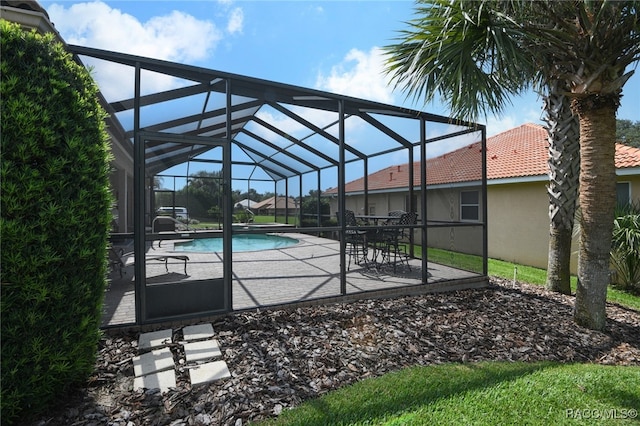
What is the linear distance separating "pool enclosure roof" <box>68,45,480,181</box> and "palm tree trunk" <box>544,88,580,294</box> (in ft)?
5.50

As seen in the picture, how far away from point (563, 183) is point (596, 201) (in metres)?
2.03

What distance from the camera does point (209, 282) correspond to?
4.32 meters

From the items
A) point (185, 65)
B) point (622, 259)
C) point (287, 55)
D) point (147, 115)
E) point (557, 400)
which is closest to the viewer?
point (557, 400)

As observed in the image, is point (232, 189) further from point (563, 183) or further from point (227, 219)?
point (563, 183)

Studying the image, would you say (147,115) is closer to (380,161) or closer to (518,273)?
(380,161)

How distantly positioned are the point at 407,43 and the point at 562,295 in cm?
553

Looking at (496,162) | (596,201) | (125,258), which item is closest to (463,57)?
(596,201)

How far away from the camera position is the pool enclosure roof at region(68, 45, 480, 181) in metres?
4.05

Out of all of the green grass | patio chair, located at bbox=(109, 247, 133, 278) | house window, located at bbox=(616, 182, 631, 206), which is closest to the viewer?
the green grass

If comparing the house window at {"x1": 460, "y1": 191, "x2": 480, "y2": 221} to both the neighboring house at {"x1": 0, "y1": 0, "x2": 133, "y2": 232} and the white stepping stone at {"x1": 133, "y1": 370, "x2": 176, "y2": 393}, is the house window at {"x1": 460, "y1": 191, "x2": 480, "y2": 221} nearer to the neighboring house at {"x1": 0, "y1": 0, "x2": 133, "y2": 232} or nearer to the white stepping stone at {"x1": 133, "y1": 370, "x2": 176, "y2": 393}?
the white stepping stone at {"x1": 133, "y1": 370, "x2": 176, "y2": 393}

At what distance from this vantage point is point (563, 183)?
619 centimetres

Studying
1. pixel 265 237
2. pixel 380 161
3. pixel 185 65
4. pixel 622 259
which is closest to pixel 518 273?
pixel 622 259

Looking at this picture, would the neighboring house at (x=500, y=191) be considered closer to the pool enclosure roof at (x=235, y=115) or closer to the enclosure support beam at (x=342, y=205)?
the pool enclosure roof at (x=235, y=115)

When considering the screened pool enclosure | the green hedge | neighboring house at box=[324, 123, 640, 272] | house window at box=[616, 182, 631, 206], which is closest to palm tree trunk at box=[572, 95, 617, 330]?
the screened pool enclosure
